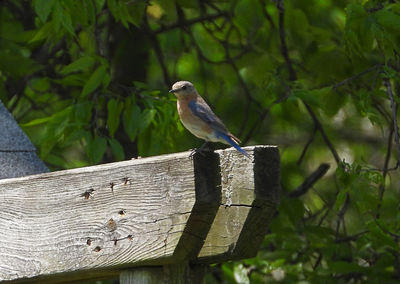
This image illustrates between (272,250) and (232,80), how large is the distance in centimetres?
147

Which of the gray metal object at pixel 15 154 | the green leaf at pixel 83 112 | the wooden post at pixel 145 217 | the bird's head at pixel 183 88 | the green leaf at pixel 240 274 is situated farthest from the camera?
the green leaf at pixel 240 274

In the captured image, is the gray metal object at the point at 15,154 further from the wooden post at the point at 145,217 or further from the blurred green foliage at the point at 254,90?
the blurred green foliage at the point at 254,90

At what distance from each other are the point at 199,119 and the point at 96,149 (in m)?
1.37

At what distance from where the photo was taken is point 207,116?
345 cm

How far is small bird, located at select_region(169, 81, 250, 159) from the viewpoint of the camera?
3.31 meters

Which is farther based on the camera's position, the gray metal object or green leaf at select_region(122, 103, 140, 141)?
green leaf at select_region(122, 103, 140, 141)

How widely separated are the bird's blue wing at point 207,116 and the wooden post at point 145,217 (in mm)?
927

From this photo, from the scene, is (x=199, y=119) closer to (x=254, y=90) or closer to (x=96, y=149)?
(x=96, y=149)

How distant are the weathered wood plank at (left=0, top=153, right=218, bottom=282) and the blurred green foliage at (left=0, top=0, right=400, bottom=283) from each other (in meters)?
1.75

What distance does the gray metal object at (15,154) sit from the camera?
3129mm

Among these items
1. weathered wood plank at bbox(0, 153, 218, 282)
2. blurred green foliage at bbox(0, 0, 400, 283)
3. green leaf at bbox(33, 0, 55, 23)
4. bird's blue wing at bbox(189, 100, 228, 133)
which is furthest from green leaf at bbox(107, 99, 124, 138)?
weathered wood plank at bbox(0, 153, 218, 282)

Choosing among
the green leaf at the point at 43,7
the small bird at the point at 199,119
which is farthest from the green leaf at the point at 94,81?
the small bird at the point at 199,119

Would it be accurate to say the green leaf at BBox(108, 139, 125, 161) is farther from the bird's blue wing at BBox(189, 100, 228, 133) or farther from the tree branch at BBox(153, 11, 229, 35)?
the tree branch at BBox(153, 11, 229, 35)

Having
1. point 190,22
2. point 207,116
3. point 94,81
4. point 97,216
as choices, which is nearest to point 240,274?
point 94,81
